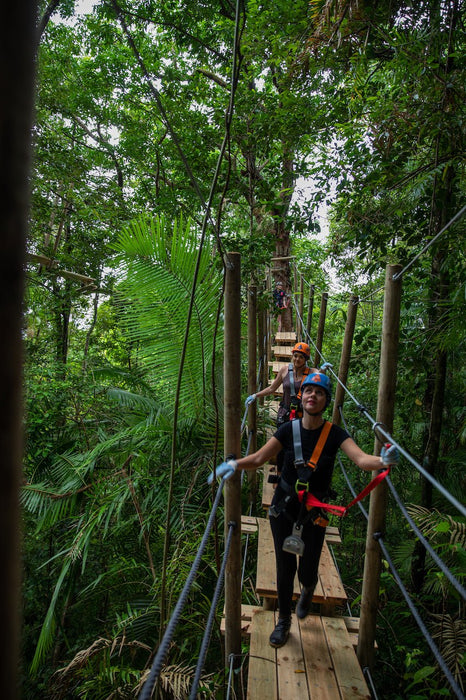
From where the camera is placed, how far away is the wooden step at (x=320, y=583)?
7.26 feet

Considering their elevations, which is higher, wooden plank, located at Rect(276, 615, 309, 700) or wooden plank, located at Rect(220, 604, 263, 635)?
wooden plank, located at Rect(276, 615, 309, 700)

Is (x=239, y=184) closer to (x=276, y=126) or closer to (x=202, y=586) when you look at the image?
(x=276, y=126)

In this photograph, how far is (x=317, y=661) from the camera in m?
1.92

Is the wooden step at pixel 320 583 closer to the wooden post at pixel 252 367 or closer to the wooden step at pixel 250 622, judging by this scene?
the wooden step at pixel 250 622

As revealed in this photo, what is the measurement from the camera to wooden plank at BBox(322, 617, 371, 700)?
176cm

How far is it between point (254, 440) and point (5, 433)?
3702mm

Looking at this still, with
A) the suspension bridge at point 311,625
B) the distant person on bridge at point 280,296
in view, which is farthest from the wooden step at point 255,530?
the distant person on bridge at point 280,296

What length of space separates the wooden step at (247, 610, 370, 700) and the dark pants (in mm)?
152

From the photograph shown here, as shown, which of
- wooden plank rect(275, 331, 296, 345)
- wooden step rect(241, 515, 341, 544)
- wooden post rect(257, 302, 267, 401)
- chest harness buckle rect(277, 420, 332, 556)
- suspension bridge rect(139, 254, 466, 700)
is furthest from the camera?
wooden plank rect(275, 331, 296, 345)

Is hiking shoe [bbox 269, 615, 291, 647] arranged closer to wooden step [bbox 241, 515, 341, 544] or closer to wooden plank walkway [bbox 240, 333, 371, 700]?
wooden plank walkway [bbox 240, 333, 371, 700]

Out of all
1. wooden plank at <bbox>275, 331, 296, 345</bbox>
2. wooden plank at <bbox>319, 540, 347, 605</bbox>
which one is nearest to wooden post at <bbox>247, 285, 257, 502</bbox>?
wooden plank at <bbox>319, 540, 347, 605</bbox>

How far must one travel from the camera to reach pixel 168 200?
6.88 meters

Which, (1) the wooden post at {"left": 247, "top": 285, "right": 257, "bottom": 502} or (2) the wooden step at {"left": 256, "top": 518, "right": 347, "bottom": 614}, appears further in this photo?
(1) the wooden post at {"left": 247, "top": 285, "right": 257, "bottom": 502}

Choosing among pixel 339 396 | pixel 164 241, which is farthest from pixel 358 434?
pixel 164 241
